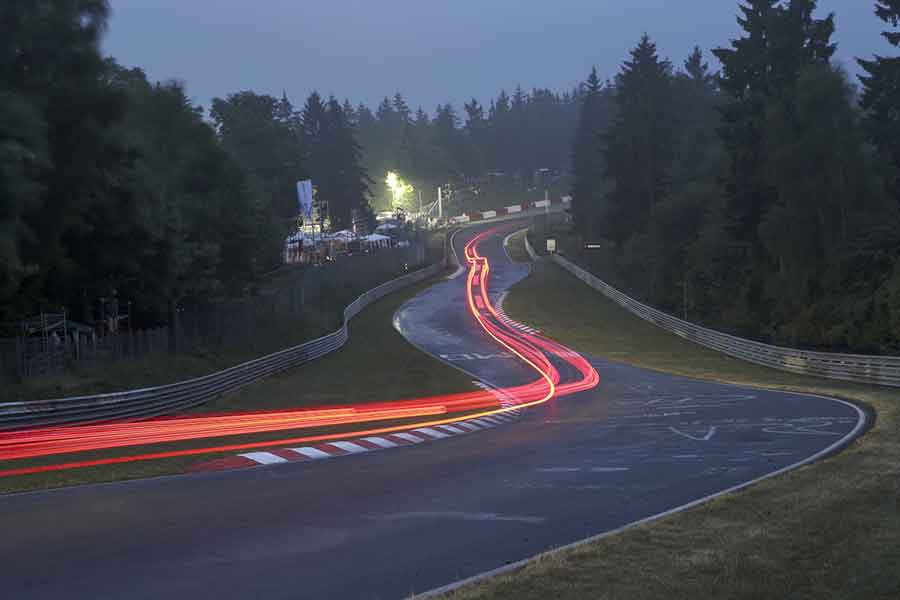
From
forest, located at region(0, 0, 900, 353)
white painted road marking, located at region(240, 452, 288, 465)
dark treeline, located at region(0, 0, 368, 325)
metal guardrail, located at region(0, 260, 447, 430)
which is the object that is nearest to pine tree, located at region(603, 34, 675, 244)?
forest, located at region(0, 0, 900, 353)

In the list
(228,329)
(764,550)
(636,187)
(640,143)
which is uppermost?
(640,143)

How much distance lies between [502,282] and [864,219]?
1837 inches

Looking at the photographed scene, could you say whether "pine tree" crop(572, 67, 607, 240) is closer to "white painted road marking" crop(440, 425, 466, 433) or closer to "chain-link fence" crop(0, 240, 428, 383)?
"chain-link fence" crop(0, 240, 428, 383)

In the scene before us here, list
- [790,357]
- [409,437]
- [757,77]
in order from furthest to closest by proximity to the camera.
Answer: [757,77] < [790,357] < [409,437]

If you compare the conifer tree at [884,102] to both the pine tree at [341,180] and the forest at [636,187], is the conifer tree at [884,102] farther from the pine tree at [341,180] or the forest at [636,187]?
the pine tree at [341,180]

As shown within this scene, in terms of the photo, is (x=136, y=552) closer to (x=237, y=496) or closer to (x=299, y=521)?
(x=299, y=521)

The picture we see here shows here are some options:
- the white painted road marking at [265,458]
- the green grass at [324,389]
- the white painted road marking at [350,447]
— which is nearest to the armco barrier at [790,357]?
the green grass at [324,389]

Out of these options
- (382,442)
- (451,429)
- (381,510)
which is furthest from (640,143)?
(381,510)

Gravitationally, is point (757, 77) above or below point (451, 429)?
above

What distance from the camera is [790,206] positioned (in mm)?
60312

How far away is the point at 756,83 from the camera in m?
70.4

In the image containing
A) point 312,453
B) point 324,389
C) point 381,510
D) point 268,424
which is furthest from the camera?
point 324,389

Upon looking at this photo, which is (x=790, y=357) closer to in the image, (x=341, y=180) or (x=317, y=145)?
(x=341, y=180)

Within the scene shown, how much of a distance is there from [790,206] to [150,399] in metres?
43.6
